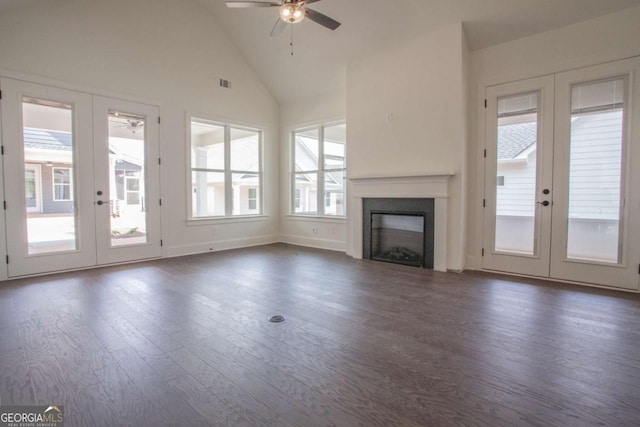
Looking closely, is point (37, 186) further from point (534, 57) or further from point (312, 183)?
point (534, 57)

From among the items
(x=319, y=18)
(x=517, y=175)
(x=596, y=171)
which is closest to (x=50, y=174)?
(x=319, y=18)

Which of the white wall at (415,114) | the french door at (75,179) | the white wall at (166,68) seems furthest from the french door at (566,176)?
the french door at (75,179)

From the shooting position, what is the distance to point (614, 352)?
7.28 ft

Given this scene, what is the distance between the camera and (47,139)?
427 centimetres

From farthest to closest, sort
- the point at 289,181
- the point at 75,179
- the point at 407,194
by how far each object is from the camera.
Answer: the point at 289,181
the point at 407,194
the point at 75,179

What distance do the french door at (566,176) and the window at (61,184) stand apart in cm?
595

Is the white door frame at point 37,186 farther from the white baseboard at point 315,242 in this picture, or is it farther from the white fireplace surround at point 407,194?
the white fireplace surround at point 407,194

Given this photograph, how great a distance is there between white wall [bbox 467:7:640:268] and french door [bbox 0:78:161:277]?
5070mm

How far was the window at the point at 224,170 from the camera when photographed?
5996 mm

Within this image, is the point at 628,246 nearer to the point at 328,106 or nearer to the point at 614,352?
the point at 614,352

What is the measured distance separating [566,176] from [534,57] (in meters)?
1.63

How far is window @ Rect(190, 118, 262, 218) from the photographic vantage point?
6.00 m

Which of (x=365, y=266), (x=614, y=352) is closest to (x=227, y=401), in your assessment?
(x=614, y=352)

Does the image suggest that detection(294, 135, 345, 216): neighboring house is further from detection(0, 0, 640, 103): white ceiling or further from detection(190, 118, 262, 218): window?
detection(0, 0, 640, 103): white ceiling
